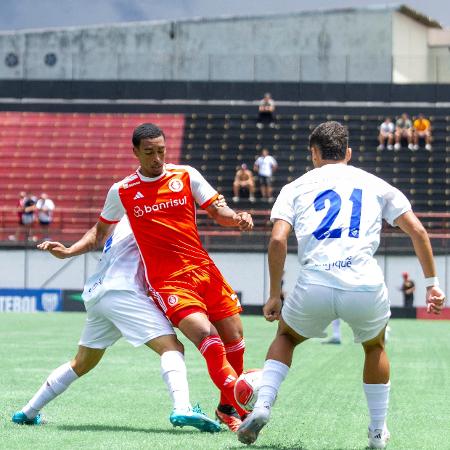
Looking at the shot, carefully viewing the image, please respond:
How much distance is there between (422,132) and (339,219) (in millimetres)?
34697

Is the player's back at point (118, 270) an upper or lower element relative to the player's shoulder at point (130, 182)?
lower

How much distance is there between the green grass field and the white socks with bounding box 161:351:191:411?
24 cm

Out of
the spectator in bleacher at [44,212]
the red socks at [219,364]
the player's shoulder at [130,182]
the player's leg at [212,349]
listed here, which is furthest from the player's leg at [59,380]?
the spectator in bleacher at [44,212]

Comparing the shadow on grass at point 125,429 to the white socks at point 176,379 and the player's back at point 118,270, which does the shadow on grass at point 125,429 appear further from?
the player's back at point 118,270

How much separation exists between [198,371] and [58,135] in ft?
105

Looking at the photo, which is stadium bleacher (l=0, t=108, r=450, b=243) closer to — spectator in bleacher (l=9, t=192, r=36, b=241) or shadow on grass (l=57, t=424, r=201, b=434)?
spectator in bleacher (l=9, t=192, r=36, b=241)

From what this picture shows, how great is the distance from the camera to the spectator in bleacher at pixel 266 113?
4253 centimetres

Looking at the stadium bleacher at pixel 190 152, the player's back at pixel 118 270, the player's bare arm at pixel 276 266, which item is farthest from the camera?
the stadium bleacher at pixel 190 152

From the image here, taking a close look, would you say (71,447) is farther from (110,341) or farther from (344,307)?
(344,307)

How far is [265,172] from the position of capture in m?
37.2

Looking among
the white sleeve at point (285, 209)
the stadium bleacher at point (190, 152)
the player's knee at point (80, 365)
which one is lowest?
the player's knee at point (80, 365)

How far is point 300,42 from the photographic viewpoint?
167 feet

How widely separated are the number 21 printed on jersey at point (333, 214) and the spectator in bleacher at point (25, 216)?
88.0ft

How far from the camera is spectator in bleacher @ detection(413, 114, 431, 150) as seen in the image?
134 feet
